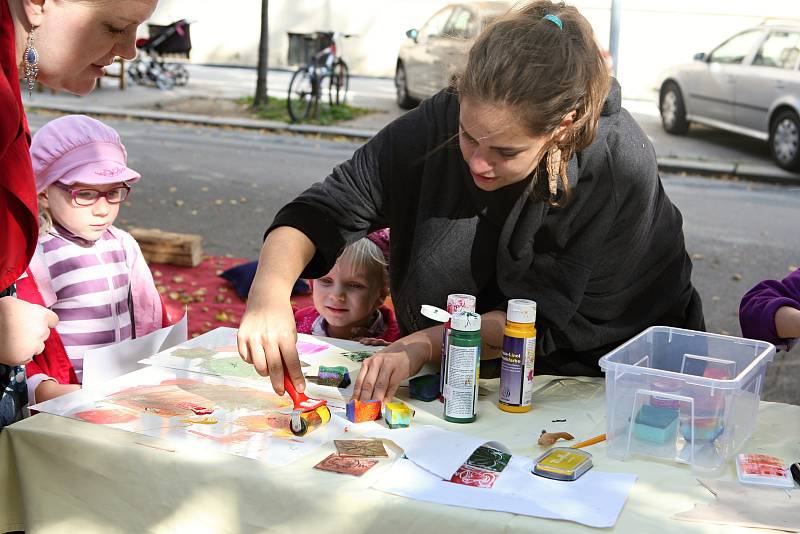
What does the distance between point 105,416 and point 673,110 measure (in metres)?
10.7

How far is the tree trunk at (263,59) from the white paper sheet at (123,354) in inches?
414

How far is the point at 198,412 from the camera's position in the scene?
1979 mm

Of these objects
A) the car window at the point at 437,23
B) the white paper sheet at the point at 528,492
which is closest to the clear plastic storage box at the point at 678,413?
the white paper sheet at the point at 528,492

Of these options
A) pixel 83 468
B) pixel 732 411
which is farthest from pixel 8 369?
pixel 732 411

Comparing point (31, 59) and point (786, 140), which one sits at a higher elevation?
point (31, 59)

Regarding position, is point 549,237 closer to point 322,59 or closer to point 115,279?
point 115,279

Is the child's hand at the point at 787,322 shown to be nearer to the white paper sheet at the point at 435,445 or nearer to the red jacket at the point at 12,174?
the white paper sheet at the point at 435,445

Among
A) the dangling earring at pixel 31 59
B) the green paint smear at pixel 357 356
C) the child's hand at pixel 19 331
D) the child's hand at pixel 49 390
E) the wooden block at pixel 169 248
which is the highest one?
the dangling earring at pixel 31 59

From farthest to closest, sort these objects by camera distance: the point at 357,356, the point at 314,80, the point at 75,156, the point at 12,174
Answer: the point at 314,80, the point at 75,156, the point at 357,356, the point at 12,174

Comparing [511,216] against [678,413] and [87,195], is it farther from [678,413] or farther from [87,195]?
[87,195]

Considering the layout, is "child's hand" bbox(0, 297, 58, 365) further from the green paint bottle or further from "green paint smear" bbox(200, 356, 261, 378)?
the green paint bottle

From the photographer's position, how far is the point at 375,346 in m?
2.61

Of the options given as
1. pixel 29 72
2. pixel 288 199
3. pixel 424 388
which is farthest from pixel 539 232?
pixel 288 199

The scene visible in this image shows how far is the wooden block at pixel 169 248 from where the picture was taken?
18.0 ft
